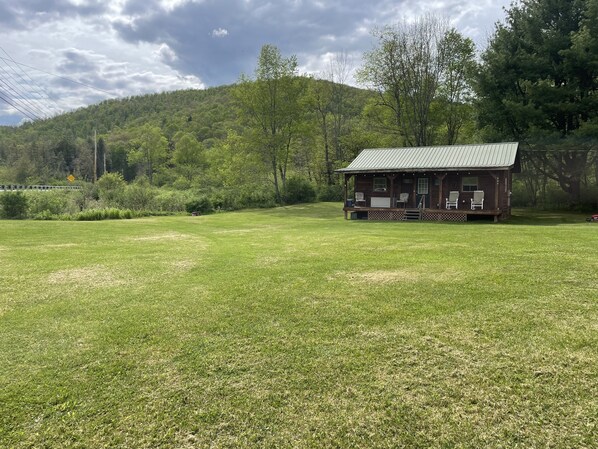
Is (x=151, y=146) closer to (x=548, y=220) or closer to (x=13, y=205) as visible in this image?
(x=13, y=205)

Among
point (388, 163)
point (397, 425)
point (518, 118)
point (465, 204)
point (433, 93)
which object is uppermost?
point (433, 93)

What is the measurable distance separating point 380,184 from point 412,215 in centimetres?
288

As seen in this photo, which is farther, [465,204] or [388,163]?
[388,163]

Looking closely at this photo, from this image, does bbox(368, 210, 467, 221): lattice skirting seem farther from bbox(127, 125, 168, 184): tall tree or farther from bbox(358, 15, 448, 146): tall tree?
bbox(127, 125, 168, 184): tall tree

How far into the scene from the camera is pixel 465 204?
1919cm

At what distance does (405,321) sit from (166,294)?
132 inches

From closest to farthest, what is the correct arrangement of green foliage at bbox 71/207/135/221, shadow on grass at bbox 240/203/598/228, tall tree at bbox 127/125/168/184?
1. shadow on grass at bbox 240/203/598/228
2. green foliage at bbox 71/207/135/221
3. tall tree at bbox 127/125/168/184

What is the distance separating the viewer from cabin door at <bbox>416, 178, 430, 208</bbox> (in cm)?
2041

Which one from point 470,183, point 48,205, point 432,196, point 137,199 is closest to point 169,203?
point 137,199

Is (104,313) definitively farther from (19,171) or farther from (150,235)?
(19,171)

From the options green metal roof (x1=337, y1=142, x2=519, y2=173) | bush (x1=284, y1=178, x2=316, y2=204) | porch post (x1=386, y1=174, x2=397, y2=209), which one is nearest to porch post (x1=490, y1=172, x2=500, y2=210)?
green metal roof (x1=337, y1=142, x2=519, y2=173)

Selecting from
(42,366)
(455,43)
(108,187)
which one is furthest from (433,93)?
(42,366)

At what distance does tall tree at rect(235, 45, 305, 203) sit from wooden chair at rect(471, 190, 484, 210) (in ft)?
56.2

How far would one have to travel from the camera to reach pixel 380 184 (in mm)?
21578
